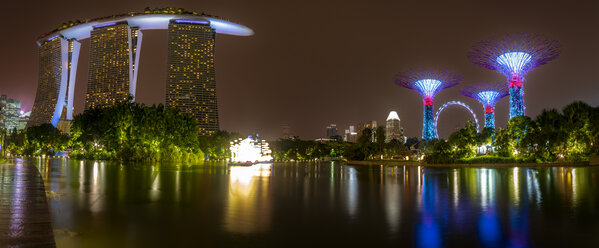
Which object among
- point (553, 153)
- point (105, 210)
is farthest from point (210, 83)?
point (105, 210)

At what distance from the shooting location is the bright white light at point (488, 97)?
97481mm

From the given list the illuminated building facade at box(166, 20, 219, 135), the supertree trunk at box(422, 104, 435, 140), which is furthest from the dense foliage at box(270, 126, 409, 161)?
the illuminated building facade at box(166, 20, 219, 135)

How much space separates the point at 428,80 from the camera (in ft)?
274

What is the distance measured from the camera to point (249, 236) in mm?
9531

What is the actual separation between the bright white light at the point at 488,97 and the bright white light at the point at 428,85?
2010cm

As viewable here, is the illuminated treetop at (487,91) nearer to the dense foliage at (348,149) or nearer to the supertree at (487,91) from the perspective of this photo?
the supertree at (487,91)

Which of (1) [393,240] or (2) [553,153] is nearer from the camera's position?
(1) [393,240]

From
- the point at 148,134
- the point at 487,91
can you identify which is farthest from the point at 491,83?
the point at 148,134

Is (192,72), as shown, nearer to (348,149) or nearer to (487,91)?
(348,149)

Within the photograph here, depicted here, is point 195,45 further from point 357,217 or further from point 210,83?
point 357,217

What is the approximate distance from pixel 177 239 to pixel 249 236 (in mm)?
1566

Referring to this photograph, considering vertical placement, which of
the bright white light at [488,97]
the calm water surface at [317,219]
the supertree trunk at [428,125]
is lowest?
the calm water surface at [317,219]

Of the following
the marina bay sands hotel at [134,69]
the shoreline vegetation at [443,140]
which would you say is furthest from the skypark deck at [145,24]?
the shoreline vegetation at [443,140]

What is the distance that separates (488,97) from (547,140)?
44978mm
